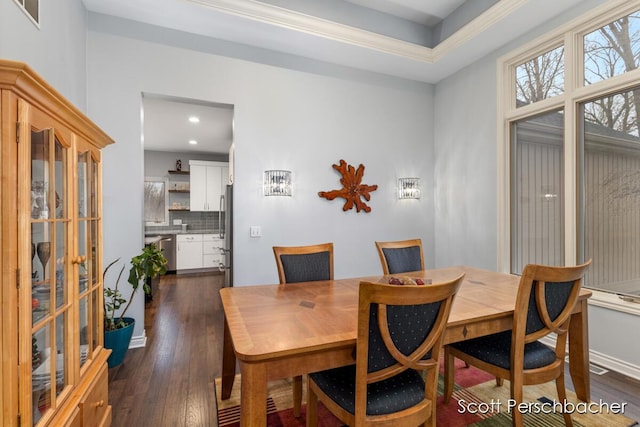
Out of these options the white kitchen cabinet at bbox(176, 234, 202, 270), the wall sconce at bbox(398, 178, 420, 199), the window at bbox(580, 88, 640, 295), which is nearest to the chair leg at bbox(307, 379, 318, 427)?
the window at bbox(580, 88, 640, 295)

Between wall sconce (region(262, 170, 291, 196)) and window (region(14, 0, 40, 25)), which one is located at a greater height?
window (region(14, 0, 40, 25))

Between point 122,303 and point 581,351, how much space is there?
11.2 feet

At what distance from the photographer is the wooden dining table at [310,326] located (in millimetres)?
1157

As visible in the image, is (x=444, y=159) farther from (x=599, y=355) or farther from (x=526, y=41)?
(x=599, y=355)

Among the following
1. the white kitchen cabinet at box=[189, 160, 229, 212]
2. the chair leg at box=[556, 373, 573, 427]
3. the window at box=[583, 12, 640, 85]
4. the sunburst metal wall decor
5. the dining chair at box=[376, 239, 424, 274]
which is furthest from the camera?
the white kitchen cabinet at box=[189, 160, 229, 212]

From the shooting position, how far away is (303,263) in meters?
2.31

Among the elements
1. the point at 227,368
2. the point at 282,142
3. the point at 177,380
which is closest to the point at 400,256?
the point at 227,368

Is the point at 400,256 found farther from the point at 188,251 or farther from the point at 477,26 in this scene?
the point at 188,251

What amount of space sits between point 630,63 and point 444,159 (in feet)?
6.09

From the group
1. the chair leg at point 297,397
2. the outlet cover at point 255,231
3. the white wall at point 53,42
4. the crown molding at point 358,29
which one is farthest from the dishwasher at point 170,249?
the chair leg at point 297,397

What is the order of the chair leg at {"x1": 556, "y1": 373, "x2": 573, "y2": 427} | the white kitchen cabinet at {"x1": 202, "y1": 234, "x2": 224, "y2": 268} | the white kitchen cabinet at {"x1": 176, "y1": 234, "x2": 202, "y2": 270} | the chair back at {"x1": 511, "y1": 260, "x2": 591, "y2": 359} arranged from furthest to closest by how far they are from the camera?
the white kitchen cabinet at {"x1": 202, "y1": 234, "x2": 224, "y2": 268} < the white kitchen cabinet at {"x1": 176, "y1": 234, "x2": 202, "y2": 270} < the chair leg at {"x1": 556, "y1": 373, "x2": 573, "y2": 427} < the chair back at {"x1": 511, "y1": 260, "x2": 591, "y2": 359}

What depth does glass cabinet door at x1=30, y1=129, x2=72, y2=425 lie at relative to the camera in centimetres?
105

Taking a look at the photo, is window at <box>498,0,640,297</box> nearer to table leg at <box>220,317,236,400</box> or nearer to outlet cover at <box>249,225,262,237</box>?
outlet cover at <box>249,225,262,237</box>

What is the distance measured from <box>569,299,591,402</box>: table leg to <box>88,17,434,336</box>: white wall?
2.06m
